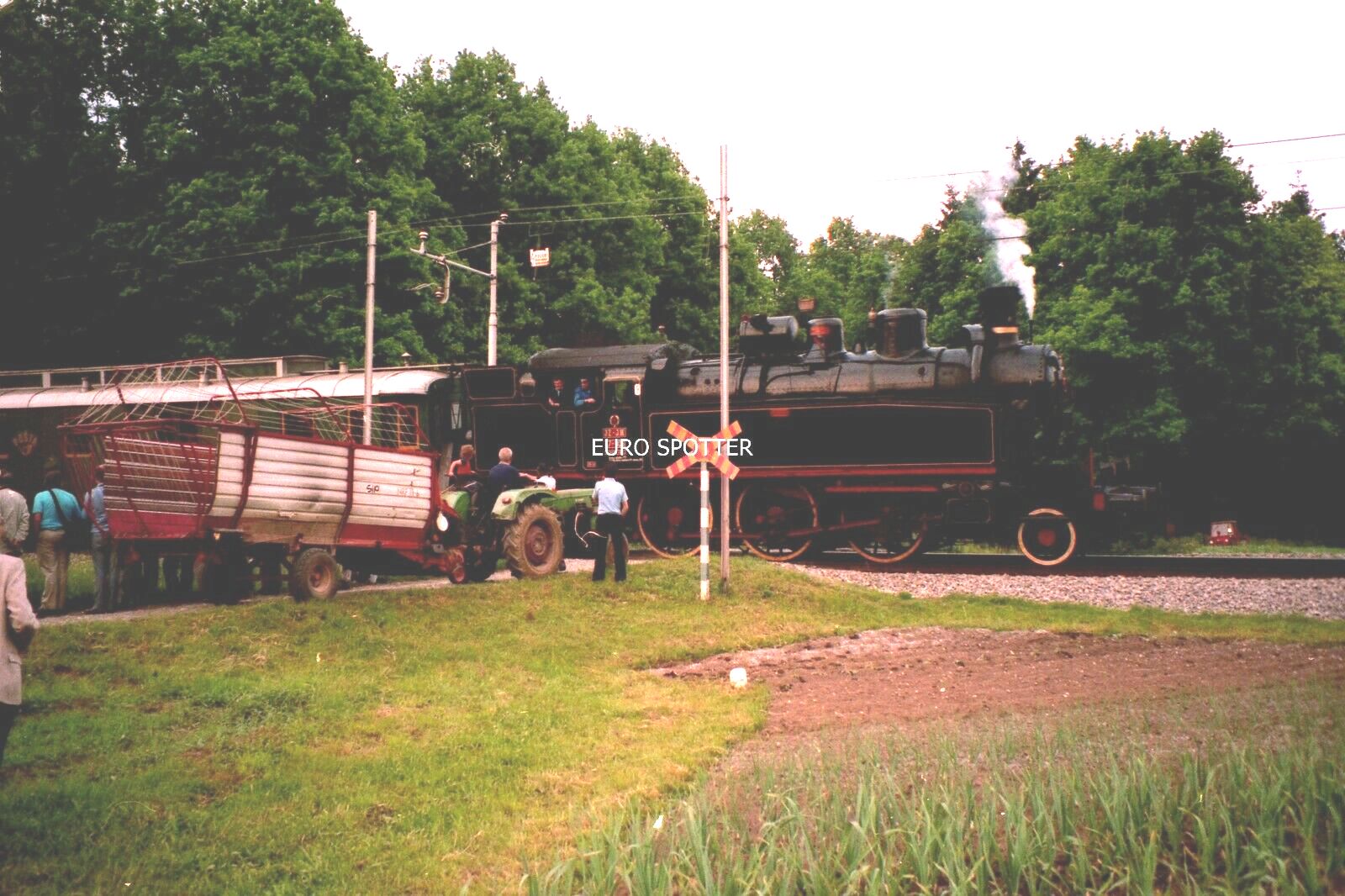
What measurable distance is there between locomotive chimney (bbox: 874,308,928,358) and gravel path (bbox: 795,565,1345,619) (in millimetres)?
4138

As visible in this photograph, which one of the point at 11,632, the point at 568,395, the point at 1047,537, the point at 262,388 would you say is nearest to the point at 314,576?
the point at 11,632

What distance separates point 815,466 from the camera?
2027 centimetres

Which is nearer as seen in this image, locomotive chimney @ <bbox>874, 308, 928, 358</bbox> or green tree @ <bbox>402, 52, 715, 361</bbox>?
locomotive chimney @ <bbox>874, 308, 928, 358</bbox>

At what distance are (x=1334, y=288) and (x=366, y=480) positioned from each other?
116 ft

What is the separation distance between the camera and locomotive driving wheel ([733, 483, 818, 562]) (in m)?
20.7

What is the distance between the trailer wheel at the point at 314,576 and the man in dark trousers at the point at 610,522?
3.61 meters

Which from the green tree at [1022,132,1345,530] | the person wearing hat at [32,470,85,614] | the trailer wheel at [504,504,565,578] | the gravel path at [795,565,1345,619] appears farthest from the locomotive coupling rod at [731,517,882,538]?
the green tree at [1022,132,1345,530]

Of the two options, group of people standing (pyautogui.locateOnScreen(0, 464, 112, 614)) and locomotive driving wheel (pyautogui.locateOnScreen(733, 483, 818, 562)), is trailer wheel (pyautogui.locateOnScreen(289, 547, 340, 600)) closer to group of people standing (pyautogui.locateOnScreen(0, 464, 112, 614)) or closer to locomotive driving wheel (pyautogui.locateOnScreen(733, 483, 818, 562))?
group of people standing (pyautogui.locateOnScreen(0, 464, 112, 614))

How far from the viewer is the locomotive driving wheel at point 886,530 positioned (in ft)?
65.9

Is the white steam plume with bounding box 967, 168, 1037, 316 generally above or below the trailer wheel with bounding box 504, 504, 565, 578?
above

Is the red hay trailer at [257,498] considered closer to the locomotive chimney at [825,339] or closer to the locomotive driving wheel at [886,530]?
the locomotive driving wheel at [886,530]

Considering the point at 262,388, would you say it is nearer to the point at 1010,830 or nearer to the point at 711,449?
the point at 711,449

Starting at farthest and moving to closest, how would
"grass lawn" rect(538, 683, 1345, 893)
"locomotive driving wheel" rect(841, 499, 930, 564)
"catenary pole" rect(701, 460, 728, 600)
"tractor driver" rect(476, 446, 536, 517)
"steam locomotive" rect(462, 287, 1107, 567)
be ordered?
"locomotive driving wheel" rect(841, 499, 930, 564), "steam locomotive" rect(462, 287, 1107, 567), "tractor driver" rect(476, 446, 536, 517), "catenary pole" rect(701, 460, 728, 600), "grass lawn" rect(538, 683, 1345, 893)

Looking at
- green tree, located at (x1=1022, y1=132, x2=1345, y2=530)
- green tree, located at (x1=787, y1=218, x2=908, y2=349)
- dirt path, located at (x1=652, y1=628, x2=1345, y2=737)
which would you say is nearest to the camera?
dirt path, located at (x1=652, y1=628, x2=1345, y2=737)
